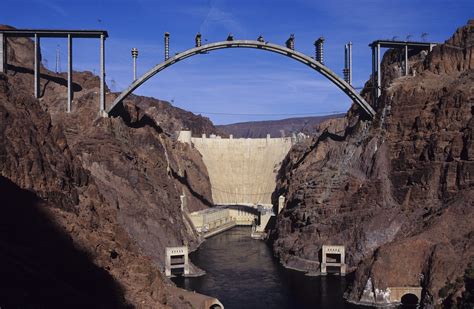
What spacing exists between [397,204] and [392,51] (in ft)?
148

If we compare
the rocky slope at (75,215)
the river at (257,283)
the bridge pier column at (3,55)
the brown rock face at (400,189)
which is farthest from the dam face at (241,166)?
the bridge pier column at (3,55)

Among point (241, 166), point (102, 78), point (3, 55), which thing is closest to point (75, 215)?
point (102, 78)

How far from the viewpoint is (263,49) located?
93.6 metres

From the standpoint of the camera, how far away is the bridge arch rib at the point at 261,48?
302 ft

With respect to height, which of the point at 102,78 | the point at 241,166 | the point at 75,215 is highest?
the point at 102,78

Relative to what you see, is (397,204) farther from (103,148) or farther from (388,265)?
(103,148)

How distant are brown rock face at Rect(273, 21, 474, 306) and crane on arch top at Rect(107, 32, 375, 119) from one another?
5315 mm

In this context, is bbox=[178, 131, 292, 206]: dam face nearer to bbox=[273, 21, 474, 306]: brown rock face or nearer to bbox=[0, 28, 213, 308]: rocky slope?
bbox=[273, 21, 474, 306]: brown rock face

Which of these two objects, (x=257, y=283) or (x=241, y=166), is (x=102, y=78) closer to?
(x=257, y=283)

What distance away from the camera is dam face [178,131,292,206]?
14612 centimetres

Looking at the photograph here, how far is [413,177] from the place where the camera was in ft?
262

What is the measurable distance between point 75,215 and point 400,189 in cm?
4998

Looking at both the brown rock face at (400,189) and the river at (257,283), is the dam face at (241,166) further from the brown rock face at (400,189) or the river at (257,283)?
the river at (257,283)

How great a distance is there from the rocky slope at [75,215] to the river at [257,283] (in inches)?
209
